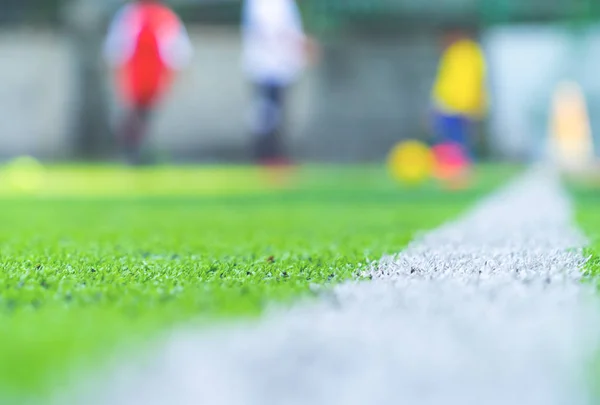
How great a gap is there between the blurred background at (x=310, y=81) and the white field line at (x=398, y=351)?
10803mm

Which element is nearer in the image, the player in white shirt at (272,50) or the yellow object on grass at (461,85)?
the yellow object on grass at (461,85)

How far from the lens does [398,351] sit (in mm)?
1203

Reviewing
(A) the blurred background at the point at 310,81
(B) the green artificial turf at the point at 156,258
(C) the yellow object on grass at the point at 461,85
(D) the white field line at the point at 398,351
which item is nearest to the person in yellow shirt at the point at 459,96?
(C) the yellow object on grass at the point at 461,85

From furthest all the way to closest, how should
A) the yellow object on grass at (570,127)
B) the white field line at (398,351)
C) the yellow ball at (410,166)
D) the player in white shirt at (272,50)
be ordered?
the yellow object on grass at (570,127) < the player in white shirt at (272,50) < the yellow ball at (410,166) < the white field line at (398,351)

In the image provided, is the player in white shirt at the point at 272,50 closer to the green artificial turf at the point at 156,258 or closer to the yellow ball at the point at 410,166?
the yellow ball at the point at 410,166

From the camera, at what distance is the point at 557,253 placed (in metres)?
2.29

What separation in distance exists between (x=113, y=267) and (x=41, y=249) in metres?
0.61

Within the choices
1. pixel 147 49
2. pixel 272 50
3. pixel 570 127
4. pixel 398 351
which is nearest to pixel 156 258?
pixel 398 351

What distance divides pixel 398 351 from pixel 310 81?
468 inches

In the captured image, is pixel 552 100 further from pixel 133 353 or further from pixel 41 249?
pixel 133 353

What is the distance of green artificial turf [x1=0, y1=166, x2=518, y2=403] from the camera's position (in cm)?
130

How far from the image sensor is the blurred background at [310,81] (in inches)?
488

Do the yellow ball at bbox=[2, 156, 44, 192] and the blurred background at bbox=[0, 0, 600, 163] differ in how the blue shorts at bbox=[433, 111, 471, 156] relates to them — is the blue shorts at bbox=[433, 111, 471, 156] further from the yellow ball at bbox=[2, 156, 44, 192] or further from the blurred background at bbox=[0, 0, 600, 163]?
the blurred background at bbox=[0, 0, 600, 163]

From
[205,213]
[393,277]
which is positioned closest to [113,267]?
[393,277]
